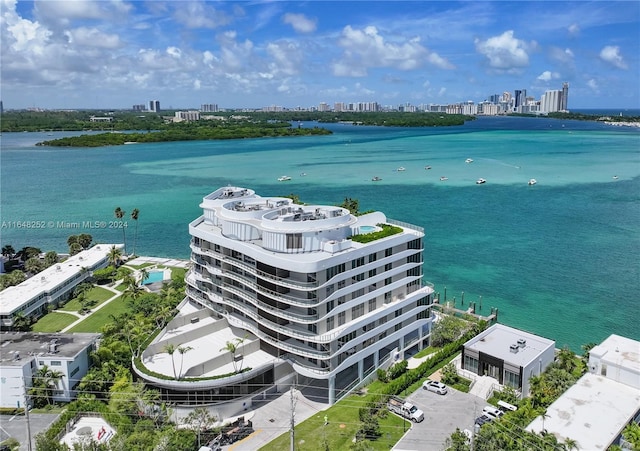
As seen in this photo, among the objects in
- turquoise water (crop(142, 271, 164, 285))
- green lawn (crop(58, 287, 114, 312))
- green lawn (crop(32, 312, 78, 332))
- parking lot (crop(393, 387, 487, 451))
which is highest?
turquoise water (crop(142, 271, 164, 285))

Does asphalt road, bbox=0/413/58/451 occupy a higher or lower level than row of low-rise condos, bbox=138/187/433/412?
lower

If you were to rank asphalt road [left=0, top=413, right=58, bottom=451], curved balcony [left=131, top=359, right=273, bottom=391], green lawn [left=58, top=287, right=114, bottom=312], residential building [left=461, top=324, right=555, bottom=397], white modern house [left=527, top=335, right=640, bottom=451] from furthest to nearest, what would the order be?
green lawn [left=58, top=287, right=114, bottom=312] < residential building [left=461, top=324, right=555, bottom=397] < curved balcony [left=131, top=359, right=273, bottom=391] < asphalt road [left=0, top=413, right=58, bottom=451] < white modern house [left=527, top=335, right=640, bottom=451]

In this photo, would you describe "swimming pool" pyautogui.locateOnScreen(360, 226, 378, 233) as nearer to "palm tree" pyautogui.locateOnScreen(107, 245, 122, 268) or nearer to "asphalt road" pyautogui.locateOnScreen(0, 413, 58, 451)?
"asphalt road" pyautogui.locateOnScreen(0, 413, 58, 451)

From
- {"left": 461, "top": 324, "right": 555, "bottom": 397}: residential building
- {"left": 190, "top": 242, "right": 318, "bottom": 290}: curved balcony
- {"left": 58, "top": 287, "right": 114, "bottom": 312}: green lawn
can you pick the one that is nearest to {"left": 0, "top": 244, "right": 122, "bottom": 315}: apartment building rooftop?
{"left": 58, "top": 287, "right": 114, "bottom": 312}: green lawn

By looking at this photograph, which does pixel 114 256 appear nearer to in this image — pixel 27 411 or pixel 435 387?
pixel 27 411

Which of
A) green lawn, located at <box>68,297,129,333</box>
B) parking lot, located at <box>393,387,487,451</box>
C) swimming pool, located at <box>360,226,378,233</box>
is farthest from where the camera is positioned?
green lawn, located at <box>68,297,129,333</box>

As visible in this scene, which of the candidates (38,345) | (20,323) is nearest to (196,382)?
(38,345)

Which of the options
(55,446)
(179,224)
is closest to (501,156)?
(179,224)
